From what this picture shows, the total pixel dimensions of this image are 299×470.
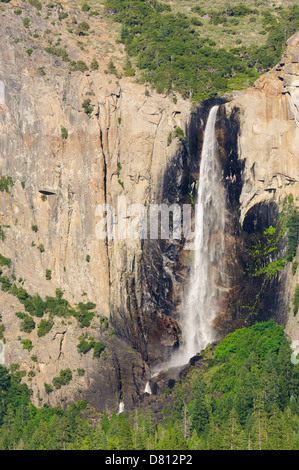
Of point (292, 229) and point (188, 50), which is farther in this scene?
point (188, 50)

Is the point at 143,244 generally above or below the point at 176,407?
above

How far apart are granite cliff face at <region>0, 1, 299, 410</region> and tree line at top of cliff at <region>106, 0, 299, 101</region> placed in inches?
154

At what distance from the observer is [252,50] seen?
14738 cm

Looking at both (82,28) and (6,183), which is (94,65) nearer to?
(82,28)

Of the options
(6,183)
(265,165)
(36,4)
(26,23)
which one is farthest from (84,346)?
(36,4)

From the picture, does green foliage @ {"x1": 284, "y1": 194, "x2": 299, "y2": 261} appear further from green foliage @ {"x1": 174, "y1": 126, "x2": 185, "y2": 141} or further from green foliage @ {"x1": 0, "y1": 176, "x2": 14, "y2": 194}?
green foliage @ {"x1": 0, "y1": 176, "x2": 14, "y2": 194}

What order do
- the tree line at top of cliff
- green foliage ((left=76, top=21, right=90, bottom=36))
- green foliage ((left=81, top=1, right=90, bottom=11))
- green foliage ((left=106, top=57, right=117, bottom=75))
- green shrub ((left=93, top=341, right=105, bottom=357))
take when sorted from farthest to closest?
green foliage ((left=81, top=1, right=90, bottom=11)), green foliage ((left=76, top=21, right=90, bottom=36)), green foliage ((left=106, top=57, right=117, bottom=75)), the tree line at top of cliff, green shrub ((left=93, top=341, right=105, bottom=357))

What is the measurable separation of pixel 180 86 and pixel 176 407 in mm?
36484

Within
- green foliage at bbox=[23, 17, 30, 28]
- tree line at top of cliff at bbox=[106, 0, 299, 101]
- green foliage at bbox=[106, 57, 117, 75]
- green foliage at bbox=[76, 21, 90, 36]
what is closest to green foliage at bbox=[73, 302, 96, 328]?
tree line at top of cliff at bbox=[106, 0, 299, 101]

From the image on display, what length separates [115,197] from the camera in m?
131

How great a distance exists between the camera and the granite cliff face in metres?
124

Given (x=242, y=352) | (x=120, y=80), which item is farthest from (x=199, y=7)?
(x=242, y=352)

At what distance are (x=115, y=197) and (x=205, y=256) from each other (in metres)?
11.8

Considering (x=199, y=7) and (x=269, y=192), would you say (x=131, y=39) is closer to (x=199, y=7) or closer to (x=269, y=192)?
(x=199, y=7)
